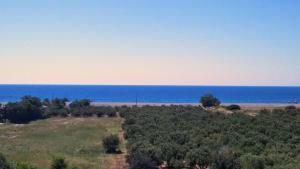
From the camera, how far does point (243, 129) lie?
171 ft

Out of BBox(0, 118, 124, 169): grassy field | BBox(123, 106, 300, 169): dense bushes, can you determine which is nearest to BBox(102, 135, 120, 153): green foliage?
BBox(0, 118, 124, 169): grassy field

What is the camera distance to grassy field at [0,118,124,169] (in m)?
43.3

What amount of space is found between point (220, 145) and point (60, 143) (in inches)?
813

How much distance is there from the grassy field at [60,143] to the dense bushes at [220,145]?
402 cm

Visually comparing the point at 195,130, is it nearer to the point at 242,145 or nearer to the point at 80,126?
the point at 242,145

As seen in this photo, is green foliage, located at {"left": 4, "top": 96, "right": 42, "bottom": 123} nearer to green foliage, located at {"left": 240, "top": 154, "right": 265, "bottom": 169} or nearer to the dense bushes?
the dense bushes

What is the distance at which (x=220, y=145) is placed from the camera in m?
42.4

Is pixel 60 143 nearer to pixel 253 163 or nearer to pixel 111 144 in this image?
pixel 111 144

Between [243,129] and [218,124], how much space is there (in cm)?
555

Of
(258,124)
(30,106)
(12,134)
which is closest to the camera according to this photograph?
(258,124)

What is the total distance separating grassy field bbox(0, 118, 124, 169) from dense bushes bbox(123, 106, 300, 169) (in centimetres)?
402

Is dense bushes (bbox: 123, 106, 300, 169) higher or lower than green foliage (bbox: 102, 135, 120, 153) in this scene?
higher

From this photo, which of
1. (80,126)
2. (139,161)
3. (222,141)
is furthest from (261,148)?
(80,126)

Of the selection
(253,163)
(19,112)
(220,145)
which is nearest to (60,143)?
(220,145)
